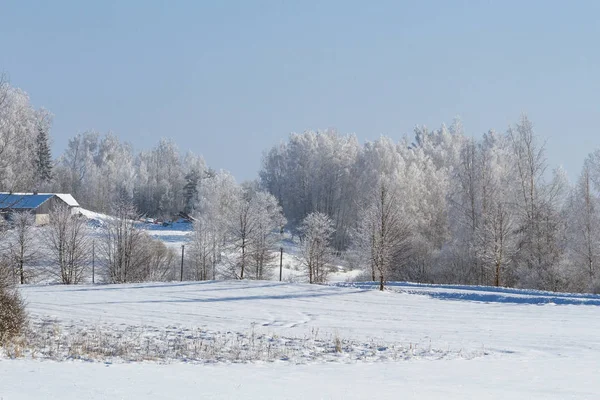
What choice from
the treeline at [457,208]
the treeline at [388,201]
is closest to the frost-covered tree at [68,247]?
the treeline at [388,201]

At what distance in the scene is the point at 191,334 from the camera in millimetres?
17266

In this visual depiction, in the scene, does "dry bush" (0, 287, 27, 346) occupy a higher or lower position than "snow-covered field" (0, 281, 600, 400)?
higher

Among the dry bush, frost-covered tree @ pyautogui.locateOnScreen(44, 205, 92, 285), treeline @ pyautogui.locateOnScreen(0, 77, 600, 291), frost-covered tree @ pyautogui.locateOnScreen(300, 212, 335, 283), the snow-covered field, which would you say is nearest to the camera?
the snow-covered field

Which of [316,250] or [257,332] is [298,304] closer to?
[257,332]

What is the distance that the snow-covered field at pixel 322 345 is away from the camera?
31.1ft

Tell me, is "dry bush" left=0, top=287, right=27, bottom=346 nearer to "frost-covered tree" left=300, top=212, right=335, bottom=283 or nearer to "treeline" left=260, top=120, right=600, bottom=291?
"treeline" left=260, top=120, right=600, bottom=291

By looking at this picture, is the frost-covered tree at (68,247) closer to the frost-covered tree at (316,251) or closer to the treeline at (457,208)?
the frost-covered tree at (316,251)

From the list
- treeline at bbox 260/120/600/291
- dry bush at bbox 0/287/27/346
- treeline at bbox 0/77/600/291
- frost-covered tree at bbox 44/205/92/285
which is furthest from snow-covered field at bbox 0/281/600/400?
frost-covered tree at bbox 44/205/92/285

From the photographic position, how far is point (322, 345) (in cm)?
1555

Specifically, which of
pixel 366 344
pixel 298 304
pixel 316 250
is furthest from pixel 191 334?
pixel 316 250

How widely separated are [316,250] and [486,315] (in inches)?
1095

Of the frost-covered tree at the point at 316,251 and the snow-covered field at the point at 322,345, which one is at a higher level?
the frost-covered tree at the point at 316,251

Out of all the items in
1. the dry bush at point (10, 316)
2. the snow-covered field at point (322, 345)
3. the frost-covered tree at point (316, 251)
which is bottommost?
the snow-covered field at point (322, 345)

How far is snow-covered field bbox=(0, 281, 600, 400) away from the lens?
31.1ft
